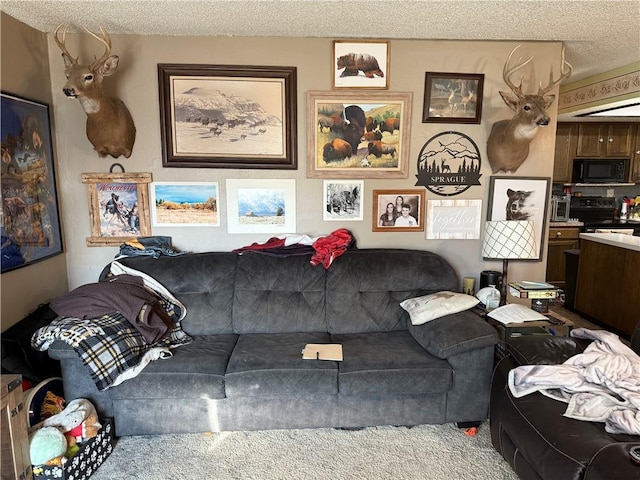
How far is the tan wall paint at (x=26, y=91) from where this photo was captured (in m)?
2.44

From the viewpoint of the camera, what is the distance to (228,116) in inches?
117

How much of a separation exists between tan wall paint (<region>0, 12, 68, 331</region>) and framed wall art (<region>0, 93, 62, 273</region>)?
2.7 inches

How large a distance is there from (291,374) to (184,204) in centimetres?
159

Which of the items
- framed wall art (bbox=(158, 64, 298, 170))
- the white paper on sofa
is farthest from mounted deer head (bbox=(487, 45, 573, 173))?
the white paper on sofa

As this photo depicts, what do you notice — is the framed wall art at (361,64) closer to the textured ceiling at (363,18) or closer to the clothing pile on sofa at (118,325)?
the textured ceiling at (363,18)

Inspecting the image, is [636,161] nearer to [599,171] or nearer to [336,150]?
[599,171]

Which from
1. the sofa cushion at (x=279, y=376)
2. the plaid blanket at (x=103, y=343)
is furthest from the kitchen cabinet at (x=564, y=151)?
the plaid blanket at (x=103, y=343)

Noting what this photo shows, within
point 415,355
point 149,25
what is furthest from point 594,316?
point 149,25

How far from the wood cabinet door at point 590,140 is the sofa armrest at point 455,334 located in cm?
423

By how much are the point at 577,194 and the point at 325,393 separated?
204 inches

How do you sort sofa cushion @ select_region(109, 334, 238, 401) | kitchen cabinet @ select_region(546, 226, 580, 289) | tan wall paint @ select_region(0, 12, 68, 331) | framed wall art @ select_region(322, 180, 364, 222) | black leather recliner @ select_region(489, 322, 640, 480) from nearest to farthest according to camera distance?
black leather recliner @ select_region(489, 322, 640, 480)
sofa cushion @ select_region(109, 334, 238, 401)
tan wall paint @ select_region(0, 12, 68, 331)
framed wall art @ select_region(322, 180, 364, 222)
kitchen cabinet @ select_region(546, 226, 580, 289)

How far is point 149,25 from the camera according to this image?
2.69 meters

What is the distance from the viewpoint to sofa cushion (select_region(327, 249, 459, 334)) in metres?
2.78

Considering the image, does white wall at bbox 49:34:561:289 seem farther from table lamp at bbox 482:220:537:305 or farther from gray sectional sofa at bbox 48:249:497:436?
gray sectional sofa at bbox 48:249:497:436
